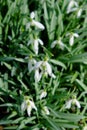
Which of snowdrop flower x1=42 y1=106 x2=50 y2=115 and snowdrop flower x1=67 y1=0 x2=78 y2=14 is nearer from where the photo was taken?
snowdrop flower x1=42 y1=106 x2=50 y2=115

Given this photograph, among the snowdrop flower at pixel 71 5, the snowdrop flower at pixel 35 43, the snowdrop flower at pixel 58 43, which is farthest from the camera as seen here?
the snowdrop flower at pixel 71 5

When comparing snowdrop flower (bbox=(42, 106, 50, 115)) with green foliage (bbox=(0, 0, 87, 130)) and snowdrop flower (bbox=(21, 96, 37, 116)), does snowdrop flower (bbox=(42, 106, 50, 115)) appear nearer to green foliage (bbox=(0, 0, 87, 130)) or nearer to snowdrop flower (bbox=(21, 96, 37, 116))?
green foliage (bbox=(0, 0, 87, 130))

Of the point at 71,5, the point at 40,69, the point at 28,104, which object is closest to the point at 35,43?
the point at 40,69

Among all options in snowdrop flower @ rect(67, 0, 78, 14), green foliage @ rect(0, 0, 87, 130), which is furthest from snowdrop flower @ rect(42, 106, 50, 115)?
snowdrop flower @ rect(67, 0, 78, 14)

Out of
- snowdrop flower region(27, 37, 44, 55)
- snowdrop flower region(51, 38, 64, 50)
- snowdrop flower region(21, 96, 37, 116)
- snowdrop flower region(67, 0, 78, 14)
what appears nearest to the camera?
snowdrop flower region(21, 96, 37, 116)

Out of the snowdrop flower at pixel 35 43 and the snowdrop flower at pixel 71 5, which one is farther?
the snowdrop flower at pixel 71 5

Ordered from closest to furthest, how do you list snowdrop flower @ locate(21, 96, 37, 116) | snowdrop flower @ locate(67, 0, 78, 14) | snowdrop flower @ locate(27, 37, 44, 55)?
snowdrop flower @ locate(21, 96, 37, 116) < snowdrop flower @ locate(27, 37, 44, 55) < snowdrop flower @ locate(67, 0, 78, 14)

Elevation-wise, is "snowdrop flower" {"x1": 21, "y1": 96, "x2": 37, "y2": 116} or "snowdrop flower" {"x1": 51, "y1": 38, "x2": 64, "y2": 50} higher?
"snowdrop flower" {"x1": 51, "y1": 38, "x2": 64, "y2": 50}

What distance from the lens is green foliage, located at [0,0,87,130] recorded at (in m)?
2.96

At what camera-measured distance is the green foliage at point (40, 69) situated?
2.96 m

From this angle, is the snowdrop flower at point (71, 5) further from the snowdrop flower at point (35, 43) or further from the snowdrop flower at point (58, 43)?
the snowdrop flower at point (35, 43)

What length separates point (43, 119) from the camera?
9.87 ft

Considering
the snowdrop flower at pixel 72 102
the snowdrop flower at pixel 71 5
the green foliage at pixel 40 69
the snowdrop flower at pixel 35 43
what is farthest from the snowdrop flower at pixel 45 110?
the snowdrop flower at pixel 71 5

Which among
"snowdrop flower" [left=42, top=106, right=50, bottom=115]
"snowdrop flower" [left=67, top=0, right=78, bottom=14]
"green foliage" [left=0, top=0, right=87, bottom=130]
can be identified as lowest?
"snowdrop flower" [left=42, top=106, right=50, bottom=115]
